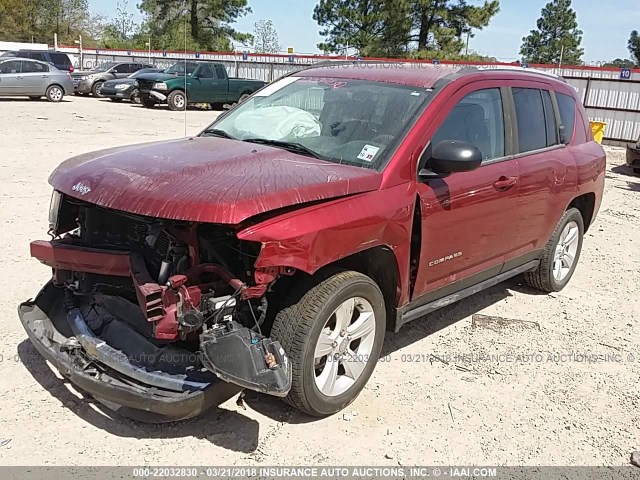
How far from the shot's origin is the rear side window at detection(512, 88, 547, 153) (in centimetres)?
480

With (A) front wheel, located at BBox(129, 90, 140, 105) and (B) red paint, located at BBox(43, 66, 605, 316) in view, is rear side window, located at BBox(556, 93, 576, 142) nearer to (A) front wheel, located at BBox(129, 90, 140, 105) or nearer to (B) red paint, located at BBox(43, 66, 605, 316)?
(B) red paint, located at BBox(43, 66, 605, 316)

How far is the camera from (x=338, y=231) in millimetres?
3254

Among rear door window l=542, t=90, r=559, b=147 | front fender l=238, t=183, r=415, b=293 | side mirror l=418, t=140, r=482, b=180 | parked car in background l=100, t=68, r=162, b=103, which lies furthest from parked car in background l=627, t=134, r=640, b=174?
parked car in background l=100, t=68, r=162, b=103

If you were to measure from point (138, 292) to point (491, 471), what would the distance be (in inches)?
80.7

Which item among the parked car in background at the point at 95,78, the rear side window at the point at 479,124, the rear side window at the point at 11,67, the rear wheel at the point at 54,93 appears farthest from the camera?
the parked car in background at the point at 95,78

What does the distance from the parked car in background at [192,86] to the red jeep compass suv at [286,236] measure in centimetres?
1917

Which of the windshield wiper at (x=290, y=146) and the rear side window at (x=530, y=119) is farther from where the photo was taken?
the rear side window at (x=530, y=119)

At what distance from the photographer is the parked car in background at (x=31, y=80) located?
868 inches

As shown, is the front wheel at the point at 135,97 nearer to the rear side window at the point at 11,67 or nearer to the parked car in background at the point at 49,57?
the parked car in background at the point at 49,57

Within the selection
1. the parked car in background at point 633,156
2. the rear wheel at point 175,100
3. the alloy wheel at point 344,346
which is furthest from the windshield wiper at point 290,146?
the rear wheel at point 175,100

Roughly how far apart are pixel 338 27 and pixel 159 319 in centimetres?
4276

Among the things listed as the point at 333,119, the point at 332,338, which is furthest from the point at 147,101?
the point at 332,338

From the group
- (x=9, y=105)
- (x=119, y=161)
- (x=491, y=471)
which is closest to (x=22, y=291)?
(x=119, y=161)

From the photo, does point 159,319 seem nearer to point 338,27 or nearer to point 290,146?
point 290,146
